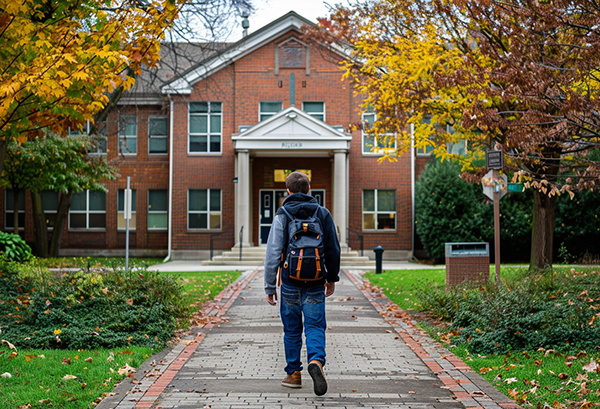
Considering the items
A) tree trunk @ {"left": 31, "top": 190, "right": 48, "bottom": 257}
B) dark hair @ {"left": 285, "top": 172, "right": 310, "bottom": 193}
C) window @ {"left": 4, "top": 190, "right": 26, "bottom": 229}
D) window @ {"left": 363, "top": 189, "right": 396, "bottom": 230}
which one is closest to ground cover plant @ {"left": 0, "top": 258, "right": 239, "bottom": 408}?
dark hair @ {"left": 285, "top": 172, "right": 310, "bottom": 193}

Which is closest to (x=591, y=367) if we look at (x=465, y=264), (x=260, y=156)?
(x=465, y=264)

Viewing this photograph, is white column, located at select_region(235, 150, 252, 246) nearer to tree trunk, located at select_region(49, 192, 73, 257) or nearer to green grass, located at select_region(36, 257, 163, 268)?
green grass, located at select_region(36, 257, 163, 268)

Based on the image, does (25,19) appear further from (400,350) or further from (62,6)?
(400,350)

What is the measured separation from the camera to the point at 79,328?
25.5 feet

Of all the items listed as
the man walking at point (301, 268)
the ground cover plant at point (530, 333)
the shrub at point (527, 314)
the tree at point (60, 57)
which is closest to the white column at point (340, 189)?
the ground cover plant at point (530, 333)

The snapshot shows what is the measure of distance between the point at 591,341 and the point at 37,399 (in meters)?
5.67

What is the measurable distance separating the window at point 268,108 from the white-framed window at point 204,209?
387 cm

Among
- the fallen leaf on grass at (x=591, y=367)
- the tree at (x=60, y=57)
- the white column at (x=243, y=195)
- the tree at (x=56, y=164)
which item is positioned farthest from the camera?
the white column at (x=243, y=195)

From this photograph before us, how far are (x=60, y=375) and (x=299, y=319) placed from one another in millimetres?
2346

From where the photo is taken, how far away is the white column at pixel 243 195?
25.3m

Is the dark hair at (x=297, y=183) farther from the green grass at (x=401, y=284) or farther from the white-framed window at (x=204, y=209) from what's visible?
the white-framed window at (x=204, y=209)

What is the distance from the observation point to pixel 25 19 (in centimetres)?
791

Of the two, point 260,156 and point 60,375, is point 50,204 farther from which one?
point 60,375

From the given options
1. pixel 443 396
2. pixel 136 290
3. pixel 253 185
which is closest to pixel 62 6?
pixel 136 290
